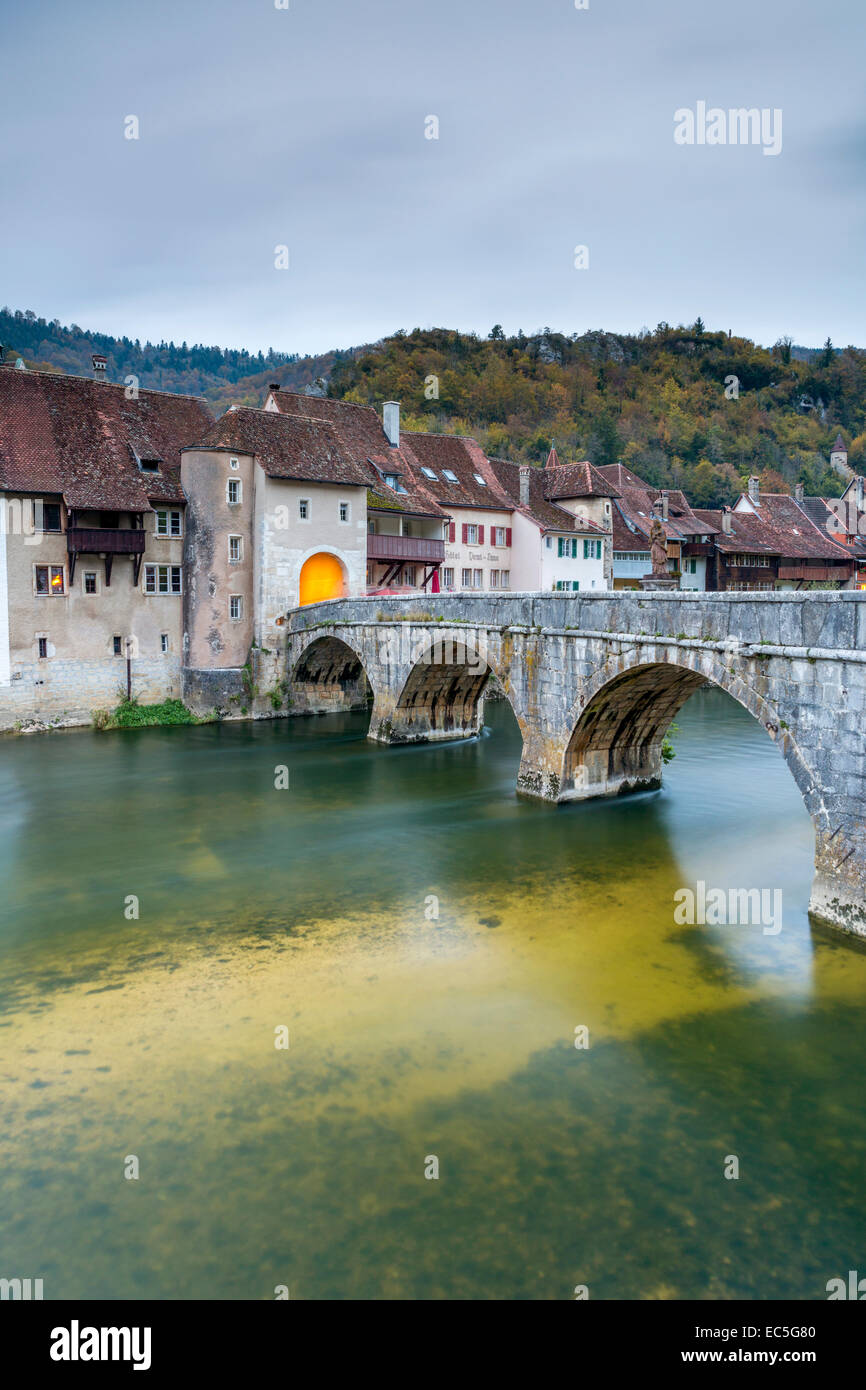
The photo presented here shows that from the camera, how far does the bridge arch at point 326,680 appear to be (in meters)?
34.4

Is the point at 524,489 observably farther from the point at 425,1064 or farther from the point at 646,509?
the point at 425,1064

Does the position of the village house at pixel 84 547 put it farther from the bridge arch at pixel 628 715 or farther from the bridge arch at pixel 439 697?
the bridge arch at pixel 628 715

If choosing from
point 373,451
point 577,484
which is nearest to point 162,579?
point 373,451

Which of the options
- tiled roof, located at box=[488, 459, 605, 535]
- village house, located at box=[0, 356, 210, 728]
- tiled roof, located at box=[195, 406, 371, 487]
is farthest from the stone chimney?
village house, located at box=[0, 356, 210, 728]

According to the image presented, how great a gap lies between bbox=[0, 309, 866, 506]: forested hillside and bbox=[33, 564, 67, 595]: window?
48611mm

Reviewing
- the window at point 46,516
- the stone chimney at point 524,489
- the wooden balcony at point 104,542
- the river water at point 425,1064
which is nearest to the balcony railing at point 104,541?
the wooden balcony at point 104,542

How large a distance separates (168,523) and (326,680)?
26.0 ft

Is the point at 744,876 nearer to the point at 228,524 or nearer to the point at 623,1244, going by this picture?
the point at 623,1244

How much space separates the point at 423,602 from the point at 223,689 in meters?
10.5

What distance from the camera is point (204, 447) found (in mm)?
32469

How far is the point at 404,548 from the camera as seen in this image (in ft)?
127

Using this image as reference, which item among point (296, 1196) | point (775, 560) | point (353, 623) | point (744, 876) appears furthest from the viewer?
point (775, 560)

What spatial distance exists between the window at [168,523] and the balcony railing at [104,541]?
1.51 m
